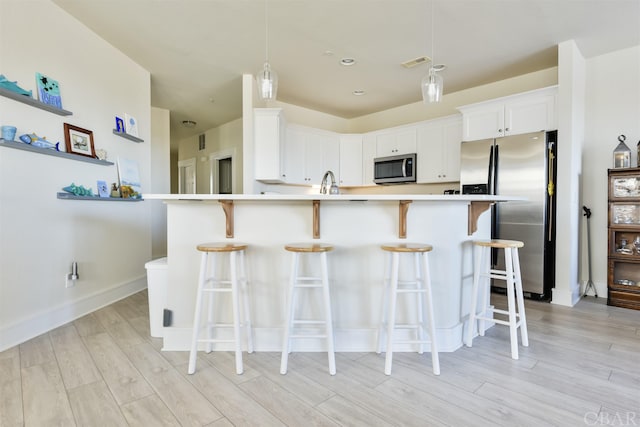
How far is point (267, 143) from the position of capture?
4.26 metres

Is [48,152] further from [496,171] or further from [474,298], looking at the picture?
[496,171]

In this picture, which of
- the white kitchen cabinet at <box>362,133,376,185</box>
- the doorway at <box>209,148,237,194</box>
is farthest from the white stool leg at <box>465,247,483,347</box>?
the doorway at <box>209,148,237,194</box>

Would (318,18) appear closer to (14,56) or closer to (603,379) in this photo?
(14,56)

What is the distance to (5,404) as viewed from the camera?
1.63 m

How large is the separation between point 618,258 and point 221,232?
3866 mm

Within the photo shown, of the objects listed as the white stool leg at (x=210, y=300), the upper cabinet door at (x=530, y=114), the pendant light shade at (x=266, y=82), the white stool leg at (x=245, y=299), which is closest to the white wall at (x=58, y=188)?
the white stool leg at (x=210, y=300)

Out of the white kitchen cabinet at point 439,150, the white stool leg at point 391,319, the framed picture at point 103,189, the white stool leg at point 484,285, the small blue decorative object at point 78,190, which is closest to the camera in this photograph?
the white stool leg at point 391,319

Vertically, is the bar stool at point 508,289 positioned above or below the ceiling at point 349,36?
below

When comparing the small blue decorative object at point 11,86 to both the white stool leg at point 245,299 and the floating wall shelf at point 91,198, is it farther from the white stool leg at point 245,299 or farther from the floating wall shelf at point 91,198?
the white stool leg at point 245,299

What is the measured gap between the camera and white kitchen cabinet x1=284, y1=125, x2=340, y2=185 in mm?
4898

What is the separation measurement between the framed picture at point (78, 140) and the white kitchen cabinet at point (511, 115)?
4131 mm

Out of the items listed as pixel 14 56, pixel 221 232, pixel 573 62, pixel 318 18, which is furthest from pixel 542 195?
pixel 14 56

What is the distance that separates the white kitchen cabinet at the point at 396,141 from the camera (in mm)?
4910

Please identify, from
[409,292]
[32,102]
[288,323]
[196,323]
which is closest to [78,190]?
[32,102]
